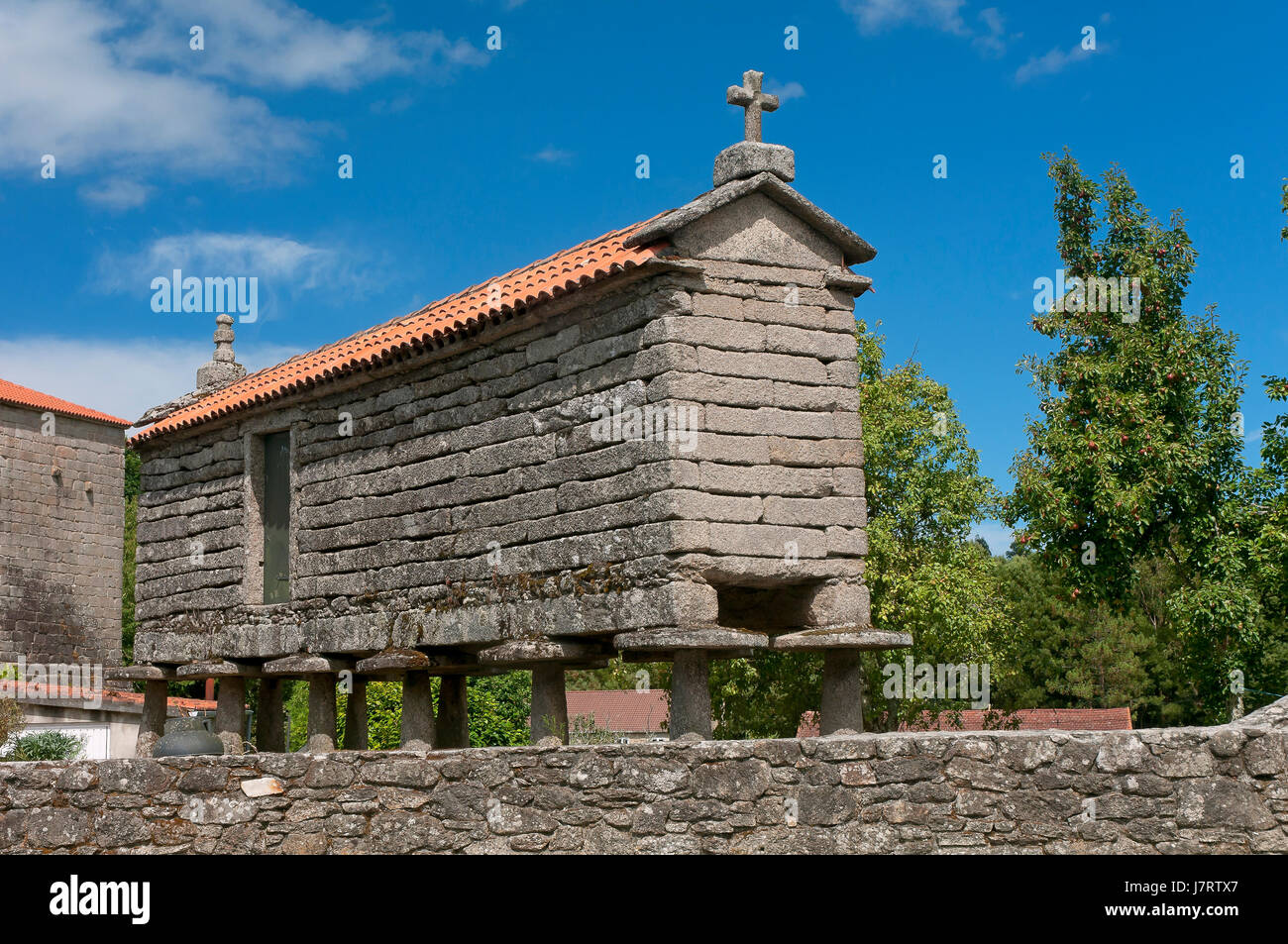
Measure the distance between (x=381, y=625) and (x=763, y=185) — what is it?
550cm

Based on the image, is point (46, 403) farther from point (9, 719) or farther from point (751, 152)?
point (751, 152)

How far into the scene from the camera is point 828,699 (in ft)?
37.5

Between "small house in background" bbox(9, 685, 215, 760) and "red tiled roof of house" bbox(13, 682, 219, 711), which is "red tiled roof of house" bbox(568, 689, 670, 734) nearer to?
"red tiled roof of house" bbox(13, 682, 219, 711)

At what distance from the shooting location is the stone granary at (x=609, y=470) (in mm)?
10648

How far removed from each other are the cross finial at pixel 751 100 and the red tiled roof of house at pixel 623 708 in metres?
32.2

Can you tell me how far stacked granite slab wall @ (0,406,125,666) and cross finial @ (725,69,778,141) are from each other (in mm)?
20219

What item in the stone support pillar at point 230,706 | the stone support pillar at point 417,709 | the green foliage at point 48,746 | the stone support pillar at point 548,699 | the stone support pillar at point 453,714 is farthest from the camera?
the green foliage at point 48,746

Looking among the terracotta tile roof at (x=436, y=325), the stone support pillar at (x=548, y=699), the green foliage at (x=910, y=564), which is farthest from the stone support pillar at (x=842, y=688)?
the green foliage at (x=910, y=564)

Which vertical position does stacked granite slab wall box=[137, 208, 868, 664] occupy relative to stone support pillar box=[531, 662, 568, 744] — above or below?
above

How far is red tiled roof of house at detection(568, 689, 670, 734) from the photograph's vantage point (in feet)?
142

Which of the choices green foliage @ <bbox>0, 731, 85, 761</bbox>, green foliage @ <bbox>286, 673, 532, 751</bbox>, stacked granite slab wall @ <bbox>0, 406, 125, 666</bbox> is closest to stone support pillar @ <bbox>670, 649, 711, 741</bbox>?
green foliage @ <bbox>0, 731, 85, 761</bbox>

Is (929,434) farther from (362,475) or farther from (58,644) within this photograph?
(58,644)

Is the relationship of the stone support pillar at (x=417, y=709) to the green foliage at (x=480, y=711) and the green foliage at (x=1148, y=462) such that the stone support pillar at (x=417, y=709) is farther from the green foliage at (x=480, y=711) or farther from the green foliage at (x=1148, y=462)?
the green foliage at (x=480, y=711)

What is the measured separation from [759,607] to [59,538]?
20.2 meters
